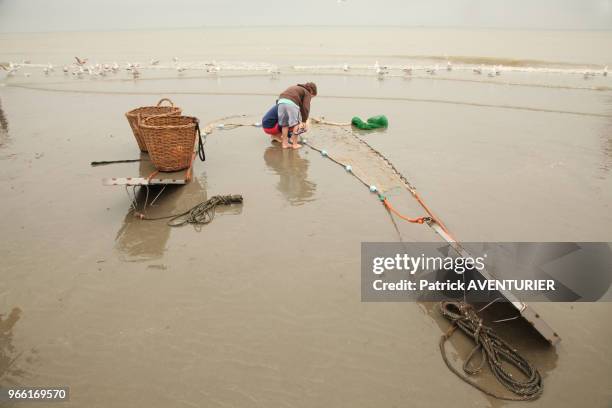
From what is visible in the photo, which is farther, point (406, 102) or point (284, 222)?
point (406, 102)

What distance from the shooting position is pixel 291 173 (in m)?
6.12

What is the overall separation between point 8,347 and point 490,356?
360 centimetres

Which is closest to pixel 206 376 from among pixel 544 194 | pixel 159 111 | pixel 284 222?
pixel 284 222

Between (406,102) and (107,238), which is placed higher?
(406,102)

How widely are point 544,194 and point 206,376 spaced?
5084 mm

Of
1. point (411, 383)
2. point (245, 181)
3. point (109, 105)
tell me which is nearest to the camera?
point (411, 383)

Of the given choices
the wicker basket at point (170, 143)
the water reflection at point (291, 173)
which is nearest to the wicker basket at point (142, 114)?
the wicker basket at point (170, 143)

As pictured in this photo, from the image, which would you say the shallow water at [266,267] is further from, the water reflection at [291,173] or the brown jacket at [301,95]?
the brown jacket at [301,95]

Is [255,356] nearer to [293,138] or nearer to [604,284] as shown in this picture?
[604,284]

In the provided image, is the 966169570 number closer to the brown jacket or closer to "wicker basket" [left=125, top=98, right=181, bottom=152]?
"wicker basket" [left=125, top=98, right=181, bottom=152]

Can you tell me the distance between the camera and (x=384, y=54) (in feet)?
108

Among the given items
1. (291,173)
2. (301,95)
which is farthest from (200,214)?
(301,95)

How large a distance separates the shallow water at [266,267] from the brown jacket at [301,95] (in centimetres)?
82

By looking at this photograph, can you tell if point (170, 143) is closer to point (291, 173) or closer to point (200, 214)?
point (200, 214)
